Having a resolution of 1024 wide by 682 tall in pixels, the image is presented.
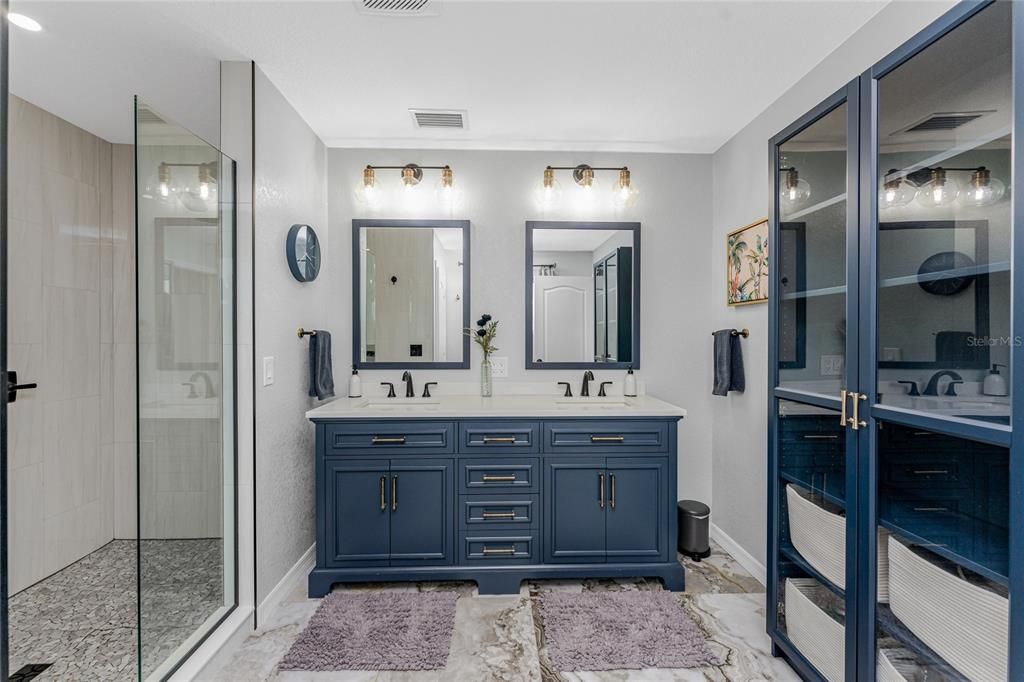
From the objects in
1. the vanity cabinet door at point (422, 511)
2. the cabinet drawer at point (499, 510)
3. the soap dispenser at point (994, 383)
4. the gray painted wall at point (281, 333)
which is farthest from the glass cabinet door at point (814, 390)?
the gray painted wall at point (281, 333)

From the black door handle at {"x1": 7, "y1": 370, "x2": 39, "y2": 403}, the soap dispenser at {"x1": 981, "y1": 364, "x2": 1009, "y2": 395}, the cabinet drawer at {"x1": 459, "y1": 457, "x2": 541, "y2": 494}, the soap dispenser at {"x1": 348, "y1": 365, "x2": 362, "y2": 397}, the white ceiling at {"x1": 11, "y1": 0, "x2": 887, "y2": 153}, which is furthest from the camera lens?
the soap dispenser at {"x1": 348, "y1": 365, "x2": 362, "y2": 397}

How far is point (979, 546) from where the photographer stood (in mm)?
1096

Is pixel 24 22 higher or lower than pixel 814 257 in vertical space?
higher

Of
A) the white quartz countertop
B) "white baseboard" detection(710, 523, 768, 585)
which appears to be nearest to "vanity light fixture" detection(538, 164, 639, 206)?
the white quartz countertop

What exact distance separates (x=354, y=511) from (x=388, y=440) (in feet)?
1.30

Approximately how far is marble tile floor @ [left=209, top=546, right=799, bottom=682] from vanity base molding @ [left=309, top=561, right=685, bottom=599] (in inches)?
2.4

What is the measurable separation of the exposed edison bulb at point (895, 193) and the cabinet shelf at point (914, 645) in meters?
1.19

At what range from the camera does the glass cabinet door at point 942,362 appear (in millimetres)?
1039

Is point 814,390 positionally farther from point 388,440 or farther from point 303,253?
point 303,253

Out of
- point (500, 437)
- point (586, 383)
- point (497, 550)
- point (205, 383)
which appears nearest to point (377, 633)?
point (497, 550)

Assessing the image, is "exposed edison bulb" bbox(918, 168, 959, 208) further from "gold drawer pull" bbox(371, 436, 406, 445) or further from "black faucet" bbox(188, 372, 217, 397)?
"black faucet" bbox(188, 372, 217, 397)

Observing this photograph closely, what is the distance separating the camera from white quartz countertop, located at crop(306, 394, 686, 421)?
226 centimetres

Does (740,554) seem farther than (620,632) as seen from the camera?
Yes

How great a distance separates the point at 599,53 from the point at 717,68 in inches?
21.9
